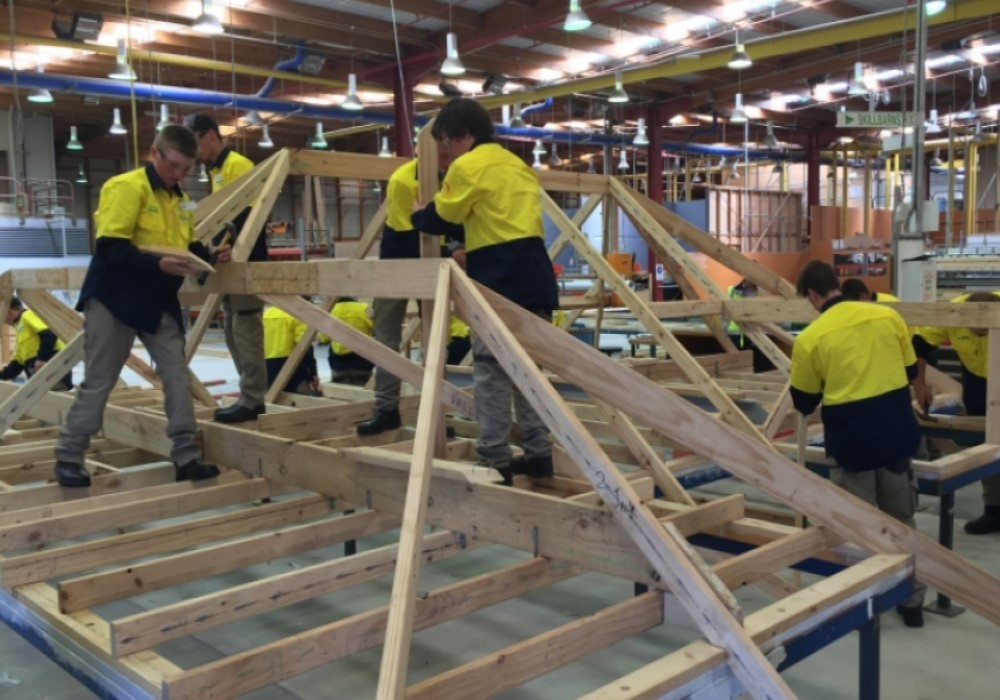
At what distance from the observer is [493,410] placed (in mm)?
3428

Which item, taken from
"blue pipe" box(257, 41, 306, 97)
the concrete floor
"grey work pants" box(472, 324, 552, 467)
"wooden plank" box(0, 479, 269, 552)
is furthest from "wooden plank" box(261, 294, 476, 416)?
"blue pipe" box(257, 41, 306, 97)

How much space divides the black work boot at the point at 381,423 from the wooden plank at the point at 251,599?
1.32 m

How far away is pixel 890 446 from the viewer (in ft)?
11.8

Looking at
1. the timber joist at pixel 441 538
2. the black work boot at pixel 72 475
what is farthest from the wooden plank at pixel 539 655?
the black work boot at pixel 72 475

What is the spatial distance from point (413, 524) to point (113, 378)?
224cm

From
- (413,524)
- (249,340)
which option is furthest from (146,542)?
(249,340)

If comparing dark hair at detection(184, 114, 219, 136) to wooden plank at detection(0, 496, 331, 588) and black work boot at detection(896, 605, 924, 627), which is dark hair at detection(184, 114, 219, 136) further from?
black work boot at detection(896, 605, 924, 627)

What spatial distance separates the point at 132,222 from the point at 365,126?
14.4 metres

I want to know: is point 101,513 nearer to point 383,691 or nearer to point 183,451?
point 183,451

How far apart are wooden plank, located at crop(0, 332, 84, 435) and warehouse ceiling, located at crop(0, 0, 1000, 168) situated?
16.0 ft

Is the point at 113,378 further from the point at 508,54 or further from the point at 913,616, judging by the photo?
the point at 508,54

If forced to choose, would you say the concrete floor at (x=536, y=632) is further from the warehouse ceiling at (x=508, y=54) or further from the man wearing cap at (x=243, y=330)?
the warehouse ceiling at (x=508, y=54)

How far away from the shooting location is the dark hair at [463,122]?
131 inches

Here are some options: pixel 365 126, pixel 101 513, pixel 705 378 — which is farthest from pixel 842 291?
pixel 365 126
